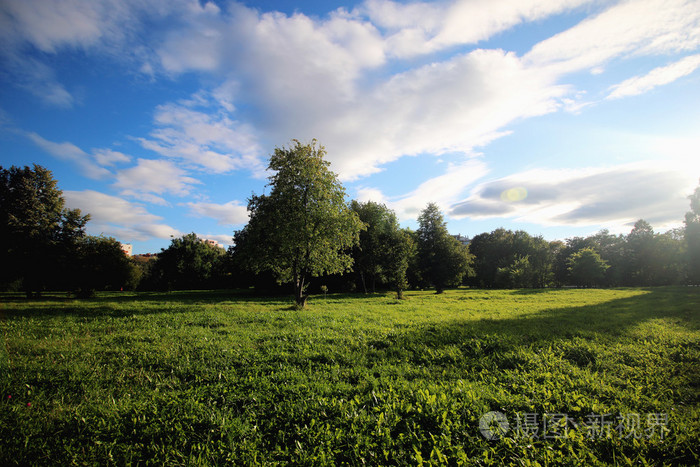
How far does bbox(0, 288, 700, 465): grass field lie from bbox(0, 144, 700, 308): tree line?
1290 centimetres

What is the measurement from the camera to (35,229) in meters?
28.2

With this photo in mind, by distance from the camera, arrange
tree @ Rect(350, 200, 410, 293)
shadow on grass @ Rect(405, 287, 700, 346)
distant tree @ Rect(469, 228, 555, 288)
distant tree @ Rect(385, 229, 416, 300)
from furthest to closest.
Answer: distant tree @ Rect(469, 228, 555, 288)
tree @ Rect(350, 200, 410, 293)
distant tree @ Rect(385, 229, 416, 300)
shadow on grass @ Rect(405, 287, 700, 346)

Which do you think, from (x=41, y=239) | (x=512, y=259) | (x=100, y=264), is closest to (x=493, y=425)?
(x=41, y=239)

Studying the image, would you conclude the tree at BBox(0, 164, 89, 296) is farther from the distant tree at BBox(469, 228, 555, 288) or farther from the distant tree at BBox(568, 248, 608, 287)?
the distant tree at BBox(568, 248, 608, 287)

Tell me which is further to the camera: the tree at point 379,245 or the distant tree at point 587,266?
the distant tree at point 587,266

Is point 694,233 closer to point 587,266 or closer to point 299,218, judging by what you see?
point 587,266

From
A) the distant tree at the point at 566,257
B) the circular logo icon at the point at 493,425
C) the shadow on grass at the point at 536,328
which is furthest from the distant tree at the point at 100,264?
the distant tree at the point at 566,257

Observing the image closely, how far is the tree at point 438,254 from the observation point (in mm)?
46625

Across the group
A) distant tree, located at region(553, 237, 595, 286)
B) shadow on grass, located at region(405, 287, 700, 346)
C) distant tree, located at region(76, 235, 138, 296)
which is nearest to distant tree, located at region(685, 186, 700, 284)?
distant tree, located at region(553, 237, 595, 286)

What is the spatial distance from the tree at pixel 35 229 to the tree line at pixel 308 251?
0.32 ft

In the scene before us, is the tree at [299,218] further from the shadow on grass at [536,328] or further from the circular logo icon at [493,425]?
the circular logo icon at [493,425]

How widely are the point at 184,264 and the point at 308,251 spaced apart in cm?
4515

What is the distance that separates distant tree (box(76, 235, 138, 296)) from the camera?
107 feet

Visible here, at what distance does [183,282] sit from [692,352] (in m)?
69.6
